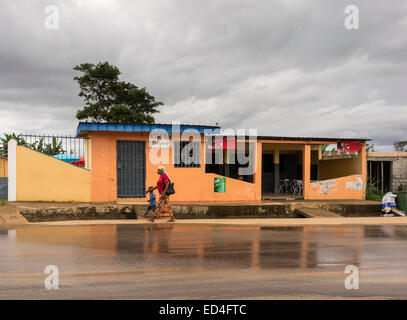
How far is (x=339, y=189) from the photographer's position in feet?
56.6

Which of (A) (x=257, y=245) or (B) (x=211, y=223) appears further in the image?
(B) (x=211, y=223)

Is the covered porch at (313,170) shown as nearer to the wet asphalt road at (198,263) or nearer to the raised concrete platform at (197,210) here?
the raised concrete platform at (197,210)

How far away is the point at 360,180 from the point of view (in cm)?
1748

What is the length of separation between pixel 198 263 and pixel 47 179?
32.5 ft

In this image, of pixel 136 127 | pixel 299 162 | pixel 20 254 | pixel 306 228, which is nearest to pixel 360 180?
pixel 299 162

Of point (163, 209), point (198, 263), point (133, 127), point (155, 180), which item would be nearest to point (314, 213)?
point (163, 209)

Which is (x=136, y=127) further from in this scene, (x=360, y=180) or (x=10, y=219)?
(x=360, y=180)

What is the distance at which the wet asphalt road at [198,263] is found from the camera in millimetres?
4074

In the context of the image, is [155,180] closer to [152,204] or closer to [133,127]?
[133,127]

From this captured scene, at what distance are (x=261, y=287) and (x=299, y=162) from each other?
1873 centimetres

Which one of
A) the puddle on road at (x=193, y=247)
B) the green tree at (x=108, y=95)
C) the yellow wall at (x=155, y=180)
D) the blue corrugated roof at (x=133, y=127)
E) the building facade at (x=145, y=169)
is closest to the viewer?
the puddle on road at (x=193, y=247)

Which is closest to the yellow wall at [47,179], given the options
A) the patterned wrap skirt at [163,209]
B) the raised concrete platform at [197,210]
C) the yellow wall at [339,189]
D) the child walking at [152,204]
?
the raised concrete platform at [197,210]

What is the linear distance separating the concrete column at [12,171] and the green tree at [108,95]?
1633 cm

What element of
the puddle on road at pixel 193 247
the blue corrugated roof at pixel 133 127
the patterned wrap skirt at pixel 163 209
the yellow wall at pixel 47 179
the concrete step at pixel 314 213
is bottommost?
the concrete step at pixel 314 213
